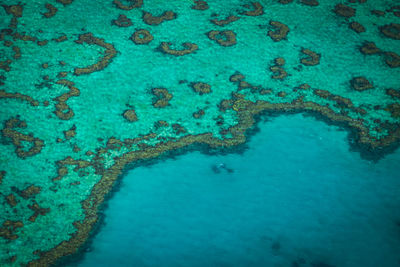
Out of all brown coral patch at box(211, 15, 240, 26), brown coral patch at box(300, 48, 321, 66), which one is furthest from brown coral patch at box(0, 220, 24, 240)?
brown coral patch at box(300, 48, 321, 66)

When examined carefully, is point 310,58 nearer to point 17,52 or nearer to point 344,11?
point 344,11

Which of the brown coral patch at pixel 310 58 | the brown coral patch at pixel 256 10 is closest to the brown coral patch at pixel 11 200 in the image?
the brown coral patch at pixel 310 58

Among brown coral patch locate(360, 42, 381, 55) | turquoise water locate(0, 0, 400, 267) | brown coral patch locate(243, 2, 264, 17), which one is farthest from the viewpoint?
brown coral patch locate(243, 2, 264, 17)

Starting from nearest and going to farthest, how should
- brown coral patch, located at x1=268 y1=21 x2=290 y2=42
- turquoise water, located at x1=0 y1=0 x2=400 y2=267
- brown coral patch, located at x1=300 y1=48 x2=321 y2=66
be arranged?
turquoise water, located at x1=0 y1=0 x2=400 y2=267 < brown coral patch, located at x1=300 y1=48 x2=321 y2=66 < brown coral patch, located at x1=268 y1=21 x2=290 y2=42

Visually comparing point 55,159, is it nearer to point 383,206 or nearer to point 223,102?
point 223,102

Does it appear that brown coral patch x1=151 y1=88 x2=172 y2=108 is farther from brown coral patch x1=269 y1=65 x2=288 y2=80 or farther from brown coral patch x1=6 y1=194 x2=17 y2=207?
brown coral patch x1=6 y1=194 x2=17 y2=207

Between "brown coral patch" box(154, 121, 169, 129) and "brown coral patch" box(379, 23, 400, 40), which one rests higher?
"brown coral patch" box(379, 23, 400, 40)

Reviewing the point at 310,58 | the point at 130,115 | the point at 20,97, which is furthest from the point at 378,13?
the point at 20,97
